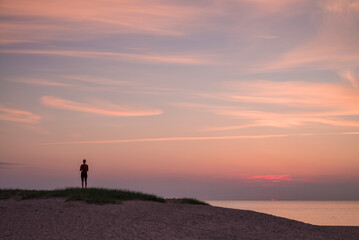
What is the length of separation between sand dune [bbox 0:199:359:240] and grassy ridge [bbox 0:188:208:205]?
1100 millimetres

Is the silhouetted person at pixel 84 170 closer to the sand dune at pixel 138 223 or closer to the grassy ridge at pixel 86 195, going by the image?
the grassy ridge at pixel 86 195

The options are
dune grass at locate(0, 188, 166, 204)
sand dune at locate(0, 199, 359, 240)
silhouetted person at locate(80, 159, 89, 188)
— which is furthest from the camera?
silhouetted person at locate(80, 159, 89, 188)

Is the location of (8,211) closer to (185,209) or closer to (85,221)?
(85,221)

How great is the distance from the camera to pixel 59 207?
2580 centimetres

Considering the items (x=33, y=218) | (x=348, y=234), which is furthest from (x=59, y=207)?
(x=348, y=234)

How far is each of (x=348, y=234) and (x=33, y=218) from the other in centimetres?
1975

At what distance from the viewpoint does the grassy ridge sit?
28.3m

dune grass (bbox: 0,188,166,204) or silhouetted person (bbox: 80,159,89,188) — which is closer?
dune grass (bbox: 0,188,166,204)

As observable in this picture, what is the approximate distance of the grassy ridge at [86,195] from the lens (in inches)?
1113

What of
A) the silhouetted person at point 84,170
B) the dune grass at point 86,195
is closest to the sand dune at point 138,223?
the dune grass at point 86,195

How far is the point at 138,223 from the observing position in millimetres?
22688

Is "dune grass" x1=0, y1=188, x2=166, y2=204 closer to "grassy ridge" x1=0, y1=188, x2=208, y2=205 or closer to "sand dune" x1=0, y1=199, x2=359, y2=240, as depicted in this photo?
"grassy ridge" x1=0, y1=188, x2=208, y2=205

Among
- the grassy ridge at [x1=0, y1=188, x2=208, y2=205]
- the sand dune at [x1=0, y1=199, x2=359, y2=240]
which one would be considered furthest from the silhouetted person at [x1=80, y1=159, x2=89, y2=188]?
the sand dune at [x1=0, y1=199, x2=359, y2=240]

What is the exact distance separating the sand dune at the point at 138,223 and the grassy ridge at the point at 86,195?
1.10m
